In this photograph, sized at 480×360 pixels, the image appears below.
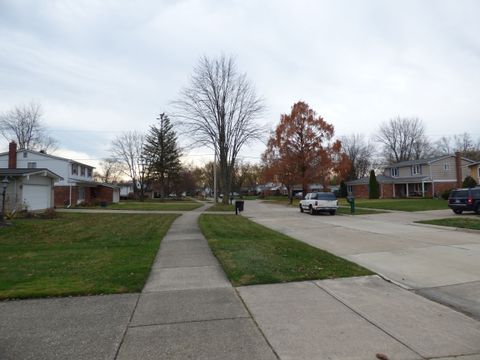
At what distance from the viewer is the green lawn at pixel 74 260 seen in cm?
613

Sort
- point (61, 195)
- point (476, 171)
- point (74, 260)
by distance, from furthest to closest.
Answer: point (476, 171)
point (61, 195)
point (74, 260)

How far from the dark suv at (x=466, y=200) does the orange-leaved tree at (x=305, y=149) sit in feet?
70.2

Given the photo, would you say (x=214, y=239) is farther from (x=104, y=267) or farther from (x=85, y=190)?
(x=85, y=190)

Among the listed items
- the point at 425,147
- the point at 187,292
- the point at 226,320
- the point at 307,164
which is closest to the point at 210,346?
the point at 226,320

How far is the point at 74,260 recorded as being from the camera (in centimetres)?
863

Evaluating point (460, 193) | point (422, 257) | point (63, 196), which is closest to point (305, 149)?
point (460, 193)

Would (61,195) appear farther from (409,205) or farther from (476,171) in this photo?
(476,171)

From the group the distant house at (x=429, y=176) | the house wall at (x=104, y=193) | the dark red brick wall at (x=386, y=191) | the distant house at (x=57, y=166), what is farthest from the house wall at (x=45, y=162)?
the distant house at (x=429, y=176)

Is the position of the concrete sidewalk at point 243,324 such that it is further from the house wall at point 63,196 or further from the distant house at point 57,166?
the house wall at point 63,196

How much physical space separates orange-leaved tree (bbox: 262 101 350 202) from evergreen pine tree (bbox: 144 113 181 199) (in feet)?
85.7

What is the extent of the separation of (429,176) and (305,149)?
64.9 feet

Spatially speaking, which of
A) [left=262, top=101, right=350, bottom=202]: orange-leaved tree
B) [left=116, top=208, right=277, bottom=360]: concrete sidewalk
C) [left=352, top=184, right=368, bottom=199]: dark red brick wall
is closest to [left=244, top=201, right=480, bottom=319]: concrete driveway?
[left=116, top=208, right=277, bottom=360]: concrete sidewalk

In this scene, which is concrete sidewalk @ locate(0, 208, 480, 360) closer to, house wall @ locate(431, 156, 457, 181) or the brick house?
the brick house

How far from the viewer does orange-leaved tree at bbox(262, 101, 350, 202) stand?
44.0 m
